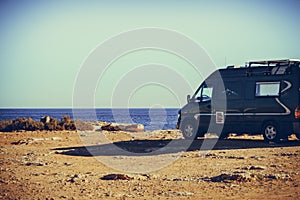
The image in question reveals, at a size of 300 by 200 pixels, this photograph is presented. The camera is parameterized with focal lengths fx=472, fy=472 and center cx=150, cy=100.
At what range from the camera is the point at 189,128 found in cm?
1945

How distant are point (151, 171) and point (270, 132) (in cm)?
708

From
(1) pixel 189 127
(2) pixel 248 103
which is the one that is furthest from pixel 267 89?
(1) pixel 189 127

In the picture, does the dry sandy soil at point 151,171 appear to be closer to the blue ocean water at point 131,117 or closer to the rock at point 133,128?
the rock at point 133,128

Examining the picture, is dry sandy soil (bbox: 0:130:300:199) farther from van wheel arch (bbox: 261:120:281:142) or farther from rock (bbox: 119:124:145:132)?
rock (bbox: 119:124:145:132)

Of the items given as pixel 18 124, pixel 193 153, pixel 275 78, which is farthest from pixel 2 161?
pixel 18 124

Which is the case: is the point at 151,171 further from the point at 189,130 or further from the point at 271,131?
the point at 189,130

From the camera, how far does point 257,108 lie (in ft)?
57.6

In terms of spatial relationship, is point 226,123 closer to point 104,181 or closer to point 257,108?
point 257,108

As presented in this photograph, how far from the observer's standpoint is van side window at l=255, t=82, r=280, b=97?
17.2m

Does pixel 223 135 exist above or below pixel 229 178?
above

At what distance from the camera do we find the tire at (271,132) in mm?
17219

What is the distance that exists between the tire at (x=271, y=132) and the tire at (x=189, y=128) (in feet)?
9.72

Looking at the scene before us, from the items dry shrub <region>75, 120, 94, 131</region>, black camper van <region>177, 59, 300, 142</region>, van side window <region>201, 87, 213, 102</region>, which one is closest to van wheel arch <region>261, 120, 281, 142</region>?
black camper van <region>177, 59, 300, 142</region>

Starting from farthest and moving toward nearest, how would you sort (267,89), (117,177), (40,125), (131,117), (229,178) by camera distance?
(131,117) < (40,125) < (267,89) < (117,177) < (229,178)
